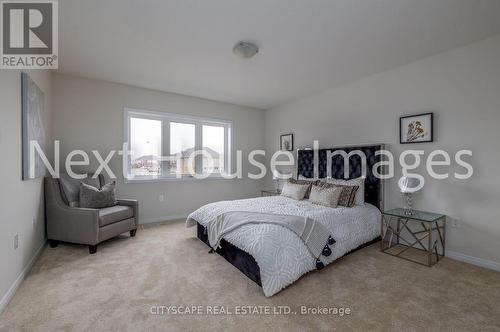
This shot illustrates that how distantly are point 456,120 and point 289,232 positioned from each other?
2472 mm

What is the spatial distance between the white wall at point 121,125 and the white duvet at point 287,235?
1268 mm

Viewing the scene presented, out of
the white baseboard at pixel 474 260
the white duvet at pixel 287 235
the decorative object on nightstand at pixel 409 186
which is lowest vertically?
the white baseboard at pixel 474 260

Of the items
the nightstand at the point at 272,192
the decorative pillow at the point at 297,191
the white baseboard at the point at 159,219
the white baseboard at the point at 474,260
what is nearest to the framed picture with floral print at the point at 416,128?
the white baseboard at the point at 474,260

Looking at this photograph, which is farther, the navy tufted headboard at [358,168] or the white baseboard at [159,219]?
the white baseboard at [159,219]

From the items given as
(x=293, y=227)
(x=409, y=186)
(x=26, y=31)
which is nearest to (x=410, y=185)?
(x=409, y=186)

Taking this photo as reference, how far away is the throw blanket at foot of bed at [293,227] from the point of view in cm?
231

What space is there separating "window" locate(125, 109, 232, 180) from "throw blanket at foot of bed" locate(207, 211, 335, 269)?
7.22ft

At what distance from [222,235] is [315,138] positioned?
2810 mm

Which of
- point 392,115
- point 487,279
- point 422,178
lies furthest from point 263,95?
point 487,279

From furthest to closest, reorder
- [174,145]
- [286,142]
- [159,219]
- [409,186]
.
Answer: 1. [286,142]
2. [174,145]
3. [159,219]
4. [409,186]

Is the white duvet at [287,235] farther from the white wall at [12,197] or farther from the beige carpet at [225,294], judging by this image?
the white wall at [12,197]

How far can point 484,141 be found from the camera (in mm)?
2502

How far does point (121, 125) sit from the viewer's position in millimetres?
3910

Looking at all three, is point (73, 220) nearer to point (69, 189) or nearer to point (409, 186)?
point (69, 189)
